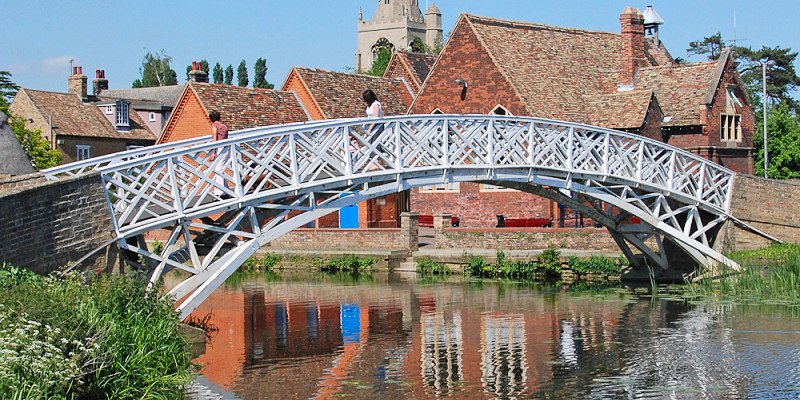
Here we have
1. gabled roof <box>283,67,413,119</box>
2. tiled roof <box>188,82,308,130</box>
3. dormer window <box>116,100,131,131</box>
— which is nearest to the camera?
tiled roof <box>188,82,308,130</box>

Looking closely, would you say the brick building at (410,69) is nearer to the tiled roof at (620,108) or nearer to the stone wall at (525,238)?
the tiled roof at (620,108)

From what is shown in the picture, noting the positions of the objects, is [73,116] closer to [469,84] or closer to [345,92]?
[345,92]

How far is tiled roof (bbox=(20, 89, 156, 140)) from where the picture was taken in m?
64.4

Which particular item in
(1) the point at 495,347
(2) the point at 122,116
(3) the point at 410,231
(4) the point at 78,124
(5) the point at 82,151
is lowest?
(1) the point at 495,347

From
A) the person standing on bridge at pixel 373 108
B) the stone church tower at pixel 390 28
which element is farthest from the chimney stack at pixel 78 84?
the stone church tower at pixel 390 28

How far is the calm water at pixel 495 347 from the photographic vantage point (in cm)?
1844

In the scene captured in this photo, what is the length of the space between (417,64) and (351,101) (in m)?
6.20

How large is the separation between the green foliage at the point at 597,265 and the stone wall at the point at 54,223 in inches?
742

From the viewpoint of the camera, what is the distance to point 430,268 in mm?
39000

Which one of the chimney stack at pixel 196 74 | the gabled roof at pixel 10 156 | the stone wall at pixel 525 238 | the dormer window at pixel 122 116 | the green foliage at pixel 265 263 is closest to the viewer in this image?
the gabled roof at pixel 10 156

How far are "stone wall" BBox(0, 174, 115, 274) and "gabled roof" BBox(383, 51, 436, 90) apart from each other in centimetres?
3514

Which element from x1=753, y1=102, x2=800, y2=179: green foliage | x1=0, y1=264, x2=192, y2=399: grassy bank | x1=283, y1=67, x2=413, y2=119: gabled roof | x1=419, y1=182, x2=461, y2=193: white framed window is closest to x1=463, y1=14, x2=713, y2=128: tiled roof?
x1=419, y1=182, x2=461, y2=193: white framed window

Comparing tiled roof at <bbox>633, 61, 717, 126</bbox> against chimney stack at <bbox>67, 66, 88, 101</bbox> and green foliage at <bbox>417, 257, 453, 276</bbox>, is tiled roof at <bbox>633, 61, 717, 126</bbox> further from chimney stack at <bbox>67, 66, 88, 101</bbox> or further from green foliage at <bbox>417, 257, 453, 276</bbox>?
chimney stack at <bbox>67, 66, 88, 101</bbox>

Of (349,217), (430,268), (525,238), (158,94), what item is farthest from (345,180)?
(158,94)
